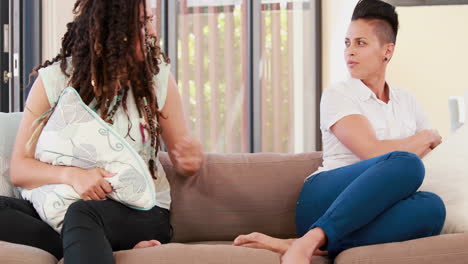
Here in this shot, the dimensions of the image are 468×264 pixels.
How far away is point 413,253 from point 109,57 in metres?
0.94

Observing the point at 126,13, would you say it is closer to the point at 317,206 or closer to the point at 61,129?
the point at 61,129

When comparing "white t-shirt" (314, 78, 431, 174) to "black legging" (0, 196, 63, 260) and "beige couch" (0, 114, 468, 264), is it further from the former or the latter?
"black legging" (0, 196, 63, 260)

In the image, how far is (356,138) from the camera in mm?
2031

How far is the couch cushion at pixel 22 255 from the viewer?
1527mm

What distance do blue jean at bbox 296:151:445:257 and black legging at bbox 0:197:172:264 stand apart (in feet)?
1.43

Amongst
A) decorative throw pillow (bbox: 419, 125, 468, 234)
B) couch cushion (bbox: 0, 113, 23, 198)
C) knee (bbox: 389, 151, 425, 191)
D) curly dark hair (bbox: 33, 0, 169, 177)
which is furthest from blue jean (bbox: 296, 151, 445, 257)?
couch cushion (bbox: 0, 113, 23, 198)

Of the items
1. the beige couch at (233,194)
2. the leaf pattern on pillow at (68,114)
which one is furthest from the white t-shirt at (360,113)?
the leaf pattern on pillow at (68,114)

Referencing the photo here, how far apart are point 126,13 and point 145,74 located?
177 millimetres

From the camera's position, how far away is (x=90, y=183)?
1.72 meters

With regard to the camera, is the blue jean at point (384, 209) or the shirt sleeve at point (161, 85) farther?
the shirt sleeve at point (161, 85)

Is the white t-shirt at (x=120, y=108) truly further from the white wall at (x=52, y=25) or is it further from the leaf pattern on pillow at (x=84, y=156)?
the white wall at (x=52, y=25)

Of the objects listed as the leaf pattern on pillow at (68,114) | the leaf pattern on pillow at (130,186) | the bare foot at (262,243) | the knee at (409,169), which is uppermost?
the leaf pattern on pillow at (68,114)

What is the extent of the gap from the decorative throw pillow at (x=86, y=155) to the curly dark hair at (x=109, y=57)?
0.25ft

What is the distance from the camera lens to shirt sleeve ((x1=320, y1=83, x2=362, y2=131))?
82.4 inches
